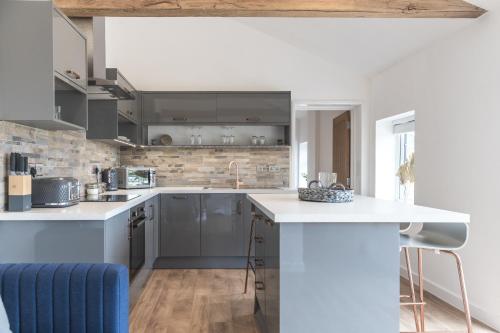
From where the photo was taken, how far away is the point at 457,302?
10.3 ft

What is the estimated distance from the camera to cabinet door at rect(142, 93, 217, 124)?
470 centimetres

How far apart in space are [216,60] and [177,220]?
6.89 ft

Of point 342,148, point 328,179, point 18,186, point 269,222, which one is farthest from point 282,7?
point 342,148

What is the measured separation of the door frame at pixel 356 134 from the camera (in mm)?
5055

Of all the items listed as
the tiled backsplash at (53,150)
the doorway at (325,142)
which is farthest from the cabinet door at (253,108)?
the tiled backsplash at (53,150)

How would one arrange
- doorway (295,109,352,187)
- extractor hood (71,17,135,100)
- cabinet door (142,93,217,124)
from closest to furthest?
extractor hood (71,17,135,100) < cabinet door (142,93,217,124) < doorway (295,109,352,187)

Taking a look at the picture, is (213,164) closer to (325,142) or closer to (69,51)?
(69,51)

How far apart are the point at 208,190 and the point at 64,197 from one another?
79.0 inches

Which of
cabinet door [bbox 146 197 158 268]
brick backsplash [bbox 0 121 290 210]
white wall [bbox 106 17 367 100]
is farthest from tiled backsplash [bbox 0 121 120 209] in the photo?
white wall [bbox 106 17 367 100]

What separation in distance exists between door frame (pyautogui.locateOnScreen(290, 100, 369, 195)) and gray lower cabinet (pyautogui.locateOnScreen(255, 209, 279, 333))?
2.54 m

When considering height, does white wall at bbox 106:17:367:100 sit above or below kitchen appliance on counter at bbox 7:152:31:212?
above

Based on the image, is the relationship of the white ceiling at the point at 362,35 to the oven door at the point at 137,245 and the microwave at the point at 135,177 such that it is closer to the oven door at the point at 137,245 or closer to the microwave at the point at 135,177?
the microwave at the point at 135,177

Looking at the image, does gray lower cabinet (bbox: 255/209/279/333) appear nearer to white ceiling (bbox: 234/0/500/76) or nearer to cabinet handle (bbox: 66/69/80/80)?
cabinet handle (bbox: 66/69/80/80)

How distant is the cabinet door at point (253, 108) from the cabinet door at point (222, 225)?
0.98m
